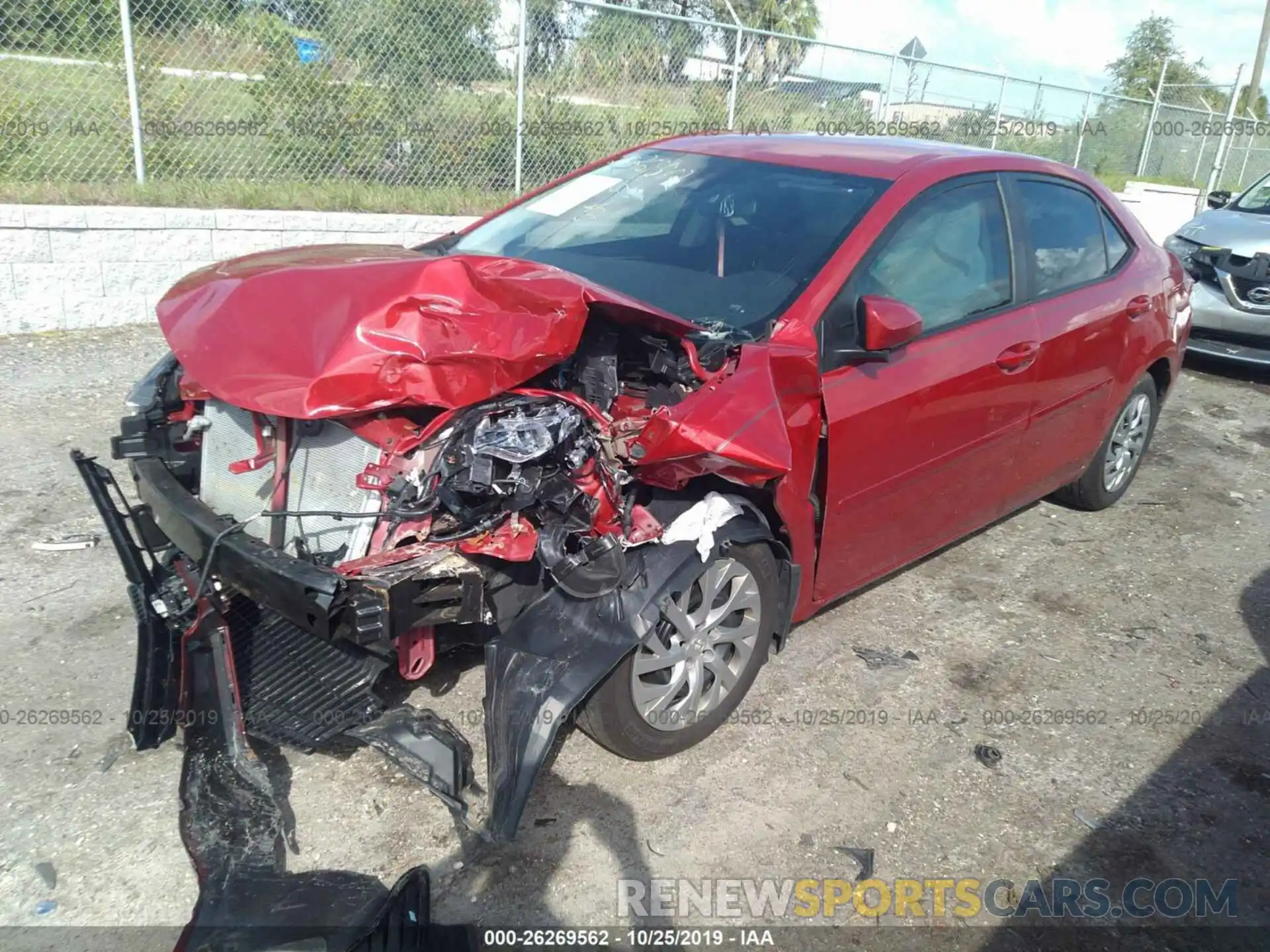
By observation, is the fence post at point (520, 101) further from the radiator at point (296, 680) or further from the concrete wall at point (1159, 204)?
the concrete wall at point (1159, 204)

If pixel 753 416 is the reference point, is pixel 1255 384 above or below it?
below

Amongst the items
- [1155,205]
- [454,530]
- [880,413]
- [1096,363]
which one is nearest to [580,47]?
[1096,363]

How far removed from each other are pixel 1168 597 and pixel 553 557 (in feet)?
10.8

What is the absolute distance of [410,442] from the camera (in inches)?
99.9

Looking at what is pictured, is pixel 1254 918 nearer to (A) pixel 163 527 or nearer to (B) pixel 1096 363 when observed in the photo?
(B) pixel 1096 363

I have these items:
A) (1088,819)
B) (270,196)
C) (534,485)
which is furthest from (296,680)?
(270,196)

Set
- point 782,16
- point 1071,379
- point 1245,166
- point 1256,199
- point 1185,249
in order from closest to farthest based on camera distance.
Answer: point 1071,379
point 1185,249
point 1256,199
point 1245,166
point 782,16

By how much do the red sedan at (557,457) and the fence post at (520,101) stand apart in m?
6.00

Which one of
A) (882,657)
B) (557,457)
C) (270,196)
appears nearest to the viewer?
(557,457)

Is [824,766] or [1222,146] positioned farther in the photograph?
[1222,146]

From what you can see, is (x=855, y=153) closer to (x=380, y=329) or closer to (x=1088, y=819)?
(x=380, y=329)

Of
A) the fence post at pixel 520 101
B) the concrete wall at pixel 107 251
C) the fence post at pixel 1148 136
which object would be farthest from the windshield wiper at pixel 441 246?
the fence post at pixel 1148 136

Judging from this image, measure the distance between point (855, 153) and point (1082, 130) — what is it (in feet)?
52.1

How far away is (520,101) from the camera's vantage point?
915 centimetres
